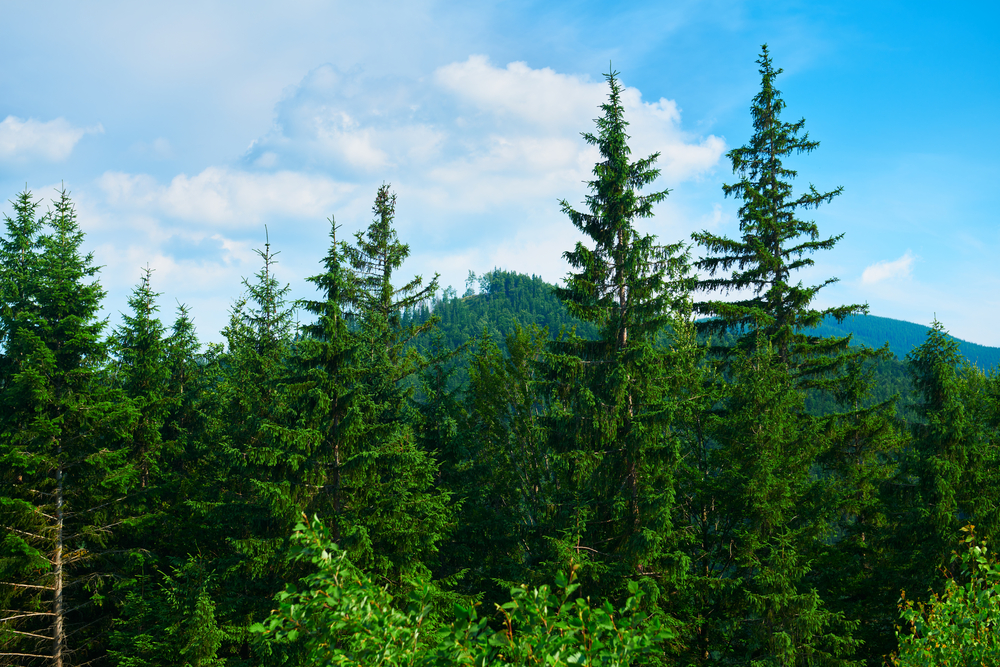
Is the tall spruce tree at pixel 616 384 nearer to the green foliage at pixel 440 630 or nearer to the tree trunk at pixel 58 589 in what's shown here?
the green foliage at pixel 440 630

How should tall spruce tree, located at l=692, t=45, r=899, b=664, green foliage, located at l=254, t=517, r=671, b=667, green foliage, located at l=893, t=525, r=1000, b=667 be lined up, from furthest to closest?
tall spruce tree, located at l=692, t=45, r=899, b=664
green foliage, located at l=893, t=525, r=1000, b=667
green foliage, located at l=254, t=517, r=671, b=667

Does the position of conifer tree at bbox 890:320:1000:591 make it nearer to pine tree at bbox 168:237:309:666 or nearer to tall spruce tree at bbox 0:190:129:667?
pine tree at bbox 168:237:309:666

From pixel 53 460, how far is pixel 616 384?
16.3m

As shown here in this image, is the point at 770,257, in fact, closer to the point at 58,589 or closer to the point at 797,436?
the point at 797,436

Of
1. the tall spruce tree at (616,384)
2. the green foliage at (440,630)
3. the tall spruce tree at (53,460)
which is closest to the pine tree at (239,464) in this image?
the tall spruce tree at (53,460)

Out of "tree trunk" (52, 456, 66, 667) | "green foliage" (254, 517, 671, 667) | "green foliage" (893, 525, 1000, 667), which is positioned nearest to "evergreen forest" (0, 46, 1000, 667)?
"tree trunk" (52, 456, 66, 667)

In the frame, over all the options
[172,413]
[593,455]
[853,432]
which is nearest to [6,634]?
[172,413]

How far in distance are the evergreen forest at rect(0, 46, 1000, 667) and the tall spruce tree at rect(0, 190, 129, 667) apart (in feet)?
0.28

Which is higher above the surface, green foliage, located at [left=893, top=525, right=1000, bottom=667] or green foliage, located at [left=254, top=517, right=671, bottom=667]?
green foliage, located at [left=254, top=517, right=671, bottom=667]

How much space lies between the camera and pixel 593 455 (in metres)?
14.2

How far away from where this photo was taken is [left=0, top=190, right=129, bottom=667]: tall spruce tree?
51.9ft

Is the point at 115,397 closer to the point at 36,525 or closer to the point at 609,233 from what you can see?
the point at 36,525

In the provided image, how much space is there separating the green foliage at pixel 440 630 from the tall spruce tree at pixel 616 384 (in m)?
10.2

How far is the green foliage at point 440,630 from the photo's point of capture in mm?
3219
